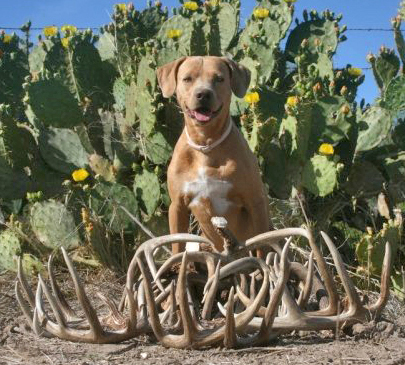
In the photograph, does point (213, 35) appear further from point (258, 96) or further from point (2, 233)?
point (2, 233)

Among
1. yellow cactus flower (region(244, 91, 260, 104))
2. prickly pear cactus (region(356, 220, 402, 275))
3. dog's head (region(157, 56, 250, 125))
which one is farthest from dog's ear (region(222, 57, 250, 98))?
prickly pear cactus (region(356, 220, 402, 275))

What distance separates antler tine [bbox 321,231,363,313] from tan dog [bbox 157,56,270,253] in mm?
1483

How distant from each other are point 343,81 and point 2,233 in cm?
333

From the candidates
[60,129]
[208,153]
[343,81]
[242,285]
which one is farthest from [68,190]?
[242,285]

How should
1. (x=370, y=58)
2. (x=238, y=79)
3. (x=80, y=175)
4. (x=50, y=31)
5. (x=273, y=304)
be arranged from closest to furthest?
(x=273, y=304)
(x=238, y=79)
(x=80, y=175)
(x=370, y=58)
(x=50, y=31)

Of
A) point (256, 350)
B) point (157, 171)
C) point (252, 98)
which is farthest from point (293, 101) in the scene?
point (256, 350)

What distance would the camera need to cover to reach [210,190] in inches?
159

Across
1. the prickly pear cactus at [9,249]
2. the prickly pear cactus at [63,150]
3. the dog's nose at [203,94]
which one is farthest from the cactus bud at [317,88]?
the prickly pear cactus at [9,249]

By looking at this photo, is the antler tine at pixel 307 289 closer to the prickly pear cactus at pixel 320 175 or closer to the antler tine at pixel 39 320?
the antler tine at pixel 39 320

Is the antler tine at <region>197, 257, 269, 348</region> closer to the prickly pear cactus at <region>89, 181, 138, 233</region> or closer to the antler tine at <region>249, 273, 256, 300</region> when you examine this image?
the antler tine at <region>249, 273, 256, 300</region>

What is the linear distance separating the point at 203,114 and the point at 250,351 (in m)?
1.88

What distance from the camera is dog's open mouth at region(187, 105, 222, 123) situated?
4000mm

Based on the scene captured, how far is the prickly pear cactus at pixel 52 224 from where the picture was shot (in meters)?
5.39

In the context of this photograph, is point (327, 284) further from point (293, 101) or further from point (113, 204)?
point (113, 204)
